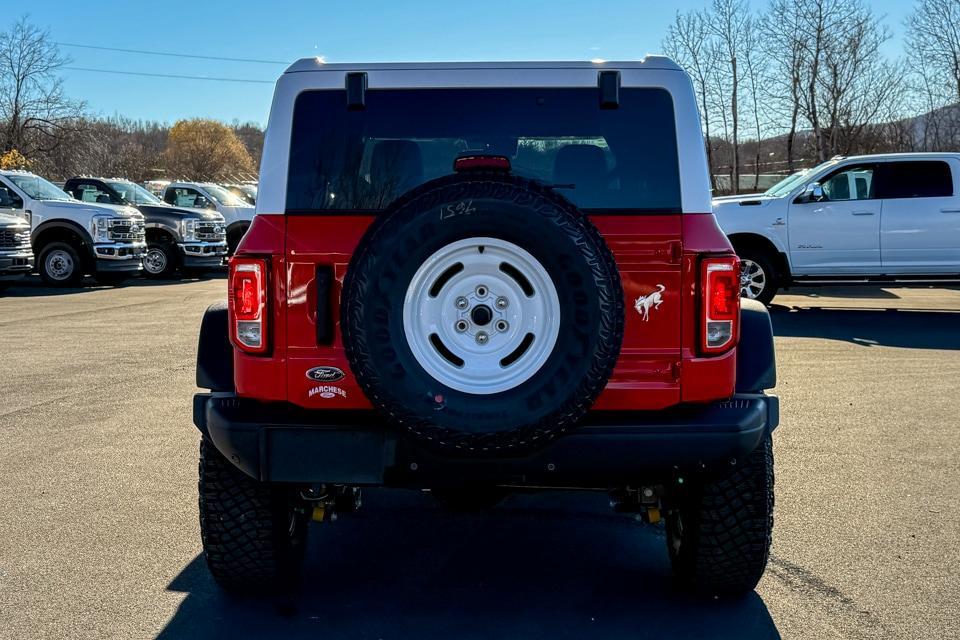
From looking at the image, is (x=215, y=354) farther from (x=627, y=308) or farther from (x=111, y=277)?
(x=111, y=277)

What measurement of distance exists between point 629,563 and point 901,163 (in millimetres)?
11097

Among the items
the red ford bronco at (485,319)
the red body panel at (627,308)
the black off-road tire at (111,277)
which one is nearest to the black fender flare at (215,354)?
the red ford bronco at (485,319)

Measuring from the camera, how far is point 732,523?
3.94 m

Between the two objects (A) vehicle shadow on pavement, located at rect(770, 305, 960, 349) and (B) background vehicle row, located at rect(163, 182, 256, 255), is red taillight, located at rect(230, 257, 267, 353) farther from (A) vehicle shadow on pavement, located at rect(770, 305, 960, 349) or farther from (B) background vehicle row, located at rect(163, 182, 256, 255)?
(B) background vehicle row, located at rect(163, 182, 256, 255)

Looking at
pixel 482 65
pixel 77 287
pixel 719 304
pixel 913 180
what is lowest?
pixel 77 287

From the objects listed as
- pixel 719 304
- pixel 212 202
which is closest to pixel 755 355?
pixel 719 304

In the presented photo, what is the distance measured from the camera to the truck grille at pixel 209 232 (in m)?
22.4

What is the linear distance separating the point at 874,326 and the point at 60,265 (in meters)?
13.8

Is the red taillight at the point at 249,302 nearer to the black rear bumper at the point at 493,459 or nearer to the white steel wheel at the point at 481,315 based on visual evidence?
the black rear bumper at the point at 493,459

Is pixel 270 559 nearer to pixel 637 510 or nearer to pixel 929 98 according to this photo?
pixel 637 510

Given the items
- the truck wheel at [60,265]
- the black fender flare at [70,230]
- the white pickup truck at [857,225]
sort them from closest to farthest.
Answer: the white pickup truck at [857,225] → the black fender flare at [70,230] → the truck wheel at [60,265]

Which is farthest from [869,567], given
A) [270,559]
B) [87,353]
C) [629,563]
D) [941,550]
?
[87,353]

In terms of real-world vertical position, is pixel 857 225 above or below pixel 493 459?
above

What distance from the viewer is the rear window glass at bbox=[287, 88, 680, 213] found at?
386cm
